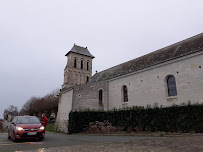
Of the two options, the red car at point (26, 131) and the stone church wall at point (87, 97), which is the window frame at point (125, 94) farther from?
the red car at point (26, 131)

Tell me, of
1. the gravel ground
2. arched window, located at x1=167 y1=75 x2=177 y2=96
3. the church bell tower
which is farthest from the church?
the church bell tower

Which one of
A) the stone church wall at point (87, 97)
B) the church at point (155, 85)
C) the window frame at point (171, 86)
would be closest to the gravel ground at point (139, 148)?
the church at point (155, 85)

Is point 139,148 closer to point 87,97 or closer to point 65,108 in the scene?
point 87,97

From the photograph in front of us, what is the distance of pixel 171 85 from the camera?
15.9 meters

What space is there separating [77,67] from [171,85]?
2214 cm

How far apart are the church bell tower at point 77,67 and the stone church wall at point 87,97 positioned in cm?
1196

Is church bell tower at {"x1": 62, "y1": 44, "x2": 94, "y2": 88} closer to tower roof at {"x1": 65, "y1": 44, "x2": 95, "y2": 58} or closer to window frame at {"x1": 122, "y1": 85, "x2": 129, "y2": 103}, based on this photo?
tower roof at {"x1": 65, "y1": 44, "x2": 95, "y2": 58}

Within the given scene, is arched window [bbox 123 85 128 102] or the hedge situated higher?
arched window [bbox 123 85 128 102]

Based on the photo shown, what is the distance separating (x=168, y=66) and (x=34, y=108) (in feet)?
171

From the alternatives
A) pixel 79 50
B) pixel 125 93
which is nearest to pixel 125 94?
pixel 125 93

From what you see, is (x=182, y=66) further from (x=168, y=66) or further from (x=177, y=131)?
(x=177, y=131)

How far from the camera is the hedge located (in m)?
11.7

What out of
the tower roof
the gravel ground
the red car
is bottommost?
the gravel ground

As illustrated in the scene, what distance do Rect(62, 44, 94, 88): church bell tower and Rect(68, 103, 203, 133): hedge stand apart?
16.6 m
